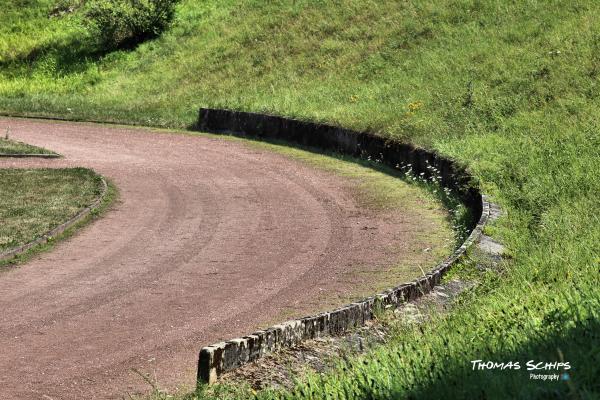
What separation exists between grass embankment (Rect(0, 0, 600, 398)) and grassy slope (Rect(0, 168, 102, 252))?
6829 millimetres

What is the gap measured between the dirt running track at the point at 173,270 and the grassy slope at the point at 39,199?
587 millimetres

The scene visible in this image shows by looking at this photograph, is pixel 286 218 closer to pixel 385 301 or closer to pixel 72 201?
pixel 72 201

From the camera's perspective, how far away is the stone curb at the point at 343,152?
7.45 metres

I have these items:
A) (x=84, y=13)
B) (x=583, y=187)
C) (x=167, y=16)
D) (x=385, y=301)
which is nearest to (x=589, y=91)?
(x=583, y=187)

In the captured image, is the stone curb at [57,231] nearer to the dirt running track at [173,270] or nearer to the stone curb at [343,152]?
the dirt running track at [173,270]

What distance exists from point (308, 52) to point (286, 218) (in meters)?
19.4

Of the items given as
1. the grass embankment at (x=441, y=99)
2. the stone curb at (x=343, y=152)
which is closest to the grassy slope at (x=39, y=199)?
the stone curb at (x=343, y=152)

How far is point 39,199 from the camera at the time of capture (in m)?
17.5

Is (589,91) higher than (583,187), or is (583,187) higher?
(589,91)

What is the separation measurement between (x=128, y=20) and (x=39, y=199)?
2561cm

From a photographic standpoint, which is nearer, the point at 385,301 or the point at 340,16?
the point at 385,301

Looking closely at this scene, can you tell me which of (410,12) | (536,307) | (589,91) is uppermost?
(410,12)

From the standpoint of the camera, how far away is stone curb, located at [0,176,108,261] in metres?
13.7

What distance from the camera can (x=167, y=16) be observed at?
4306 centimetres
